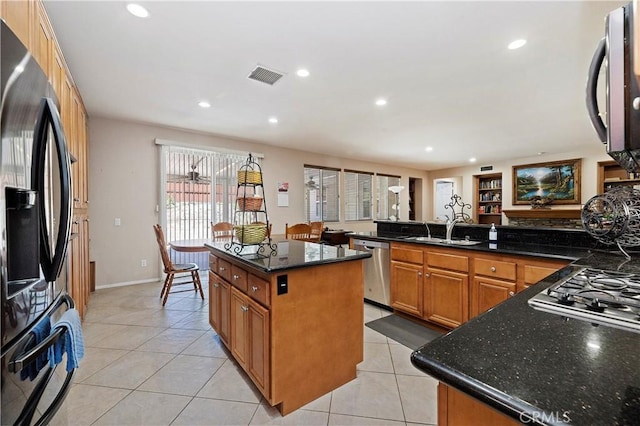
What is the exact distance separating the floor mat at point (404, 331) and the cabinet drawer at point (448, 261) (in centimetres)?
67

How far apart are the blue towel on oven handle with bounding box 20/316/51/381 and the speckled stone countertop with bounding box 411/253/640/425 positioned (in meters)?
1.11

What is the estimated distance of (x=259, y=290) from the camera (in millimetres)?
1731

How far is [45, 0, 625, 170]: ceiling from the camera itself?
6.57 feet

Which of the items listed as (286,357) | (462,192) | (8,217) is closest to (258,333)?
(286,357)

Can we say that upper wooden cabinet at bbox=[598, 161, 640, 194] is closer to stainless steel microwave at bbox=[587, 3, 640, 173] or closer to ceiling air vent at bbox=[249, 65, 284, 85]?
ceiling air vent at bbox=[249, 65, 284, 85]

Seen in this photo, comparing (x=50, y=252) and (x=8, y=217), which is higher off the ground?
(x=8, y=217)

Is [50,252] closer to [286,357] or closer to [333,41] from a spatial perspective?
[286,357]

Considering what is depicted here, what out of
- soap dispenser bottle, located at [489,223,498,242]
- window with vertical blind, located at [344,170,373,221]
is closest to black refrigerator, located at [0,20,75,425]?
soap dispenser bottle, located at [489,223,498,242]

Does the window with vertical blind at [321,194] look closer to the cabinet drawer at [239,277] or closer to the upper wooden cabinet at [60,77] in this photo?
the upper wooden cabinet at [60,77]

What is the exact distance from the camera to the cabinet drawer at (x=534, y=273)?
2.13 m

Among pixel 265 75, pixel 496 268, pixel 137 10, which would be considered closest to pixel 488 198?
pixel 496 268

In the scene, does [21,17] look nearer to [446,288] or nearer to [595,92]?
[595,92]

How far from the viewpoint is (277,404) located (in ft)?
5.63

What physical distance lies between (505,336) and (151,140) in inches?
207
